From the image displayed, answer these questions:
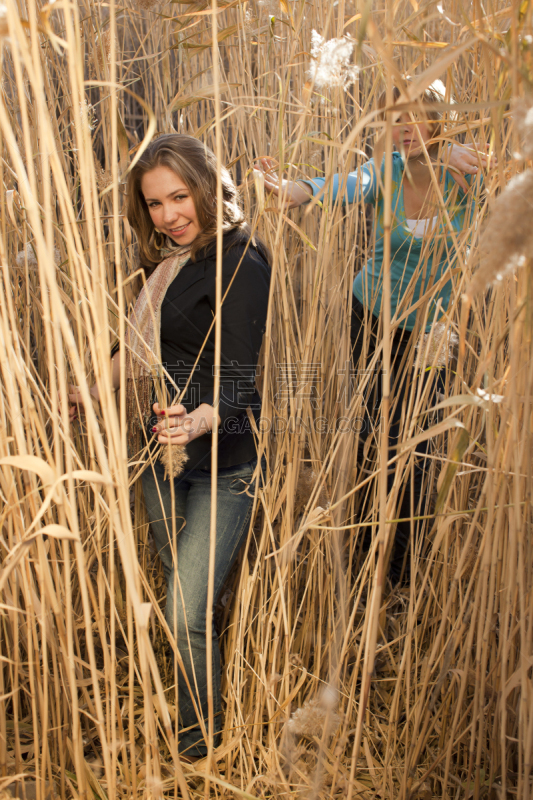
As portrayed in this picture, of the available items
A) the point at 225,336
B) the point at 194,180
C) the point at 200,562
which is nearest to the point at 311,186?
the point at 194,180

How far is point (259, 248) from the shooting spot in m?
0.99

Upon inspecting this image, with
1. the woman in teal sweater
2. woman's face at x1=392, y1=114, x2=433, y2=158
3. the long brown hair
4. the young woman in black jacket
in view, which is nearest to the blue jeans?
the young woman in black jacket

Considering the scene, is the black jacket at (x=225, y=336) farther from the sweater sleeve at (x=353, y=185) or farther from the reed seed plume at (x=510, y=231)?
the reed seed plume at (x=510, y=231)

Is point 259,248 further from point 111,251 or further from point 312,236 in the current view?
point 111,251

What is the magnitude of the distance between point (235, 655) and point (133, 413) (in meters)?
0.46

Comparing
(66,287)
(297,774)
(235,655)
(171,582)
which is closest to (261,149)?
(66,287)

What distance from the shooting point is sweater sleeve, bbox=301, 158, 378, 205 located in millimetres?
778

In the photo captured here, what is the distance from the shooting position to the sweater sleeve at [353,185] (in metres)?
0.78

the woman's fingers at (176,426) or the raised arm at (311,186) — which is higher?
the raised arm at (311,186)

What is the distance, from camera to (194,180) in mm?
931

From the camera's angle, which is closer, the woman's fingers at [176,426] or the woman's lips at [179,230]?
the woman's fingers at [176,426]

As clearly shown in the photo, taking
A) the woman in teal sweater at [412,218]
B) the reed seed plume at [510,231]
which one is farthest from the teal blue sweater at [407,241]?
the reed seed plume at [510,231]

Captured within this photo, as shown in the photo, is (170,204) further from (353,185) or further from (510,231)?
(510,231)

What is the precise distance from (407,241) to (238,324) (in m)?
0.44
